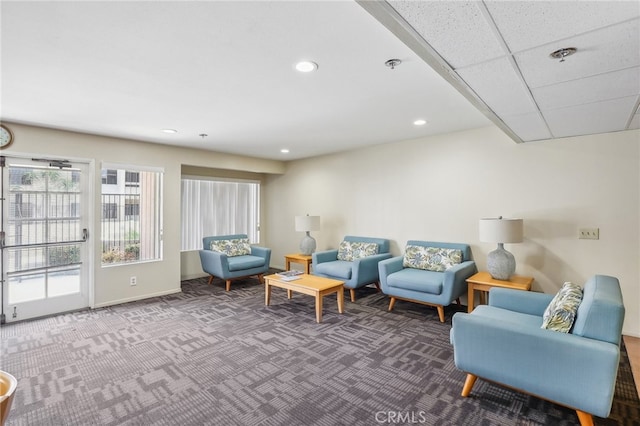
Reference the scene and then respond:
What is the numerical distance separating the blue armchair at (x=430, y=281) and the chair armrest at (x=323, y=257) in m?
1.18

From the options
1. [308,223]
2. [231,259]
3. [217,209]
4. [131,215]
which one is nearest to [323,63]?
[308,223]

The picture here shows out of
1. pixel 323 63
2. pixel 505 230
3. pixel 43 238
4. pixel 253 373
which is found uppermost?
pixel 323 63

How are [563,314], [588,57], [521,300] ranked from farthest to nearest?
[521,300], [563,314], [588,57]

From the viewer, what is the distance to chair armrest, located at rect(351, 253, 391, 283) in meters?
4.24

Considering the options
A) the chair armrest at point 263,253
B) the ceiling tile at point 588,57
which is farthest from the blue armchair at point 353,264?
the ceiling tile at point 588,57

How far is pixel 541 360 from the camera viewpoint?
181 cm

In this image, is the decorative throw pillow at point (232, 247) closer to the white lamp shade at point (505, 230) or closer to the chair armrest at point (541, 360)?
the white lamp shade at point (505, 230)

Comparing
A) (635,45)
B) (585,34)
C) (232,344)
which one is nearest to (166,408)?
(232,344)

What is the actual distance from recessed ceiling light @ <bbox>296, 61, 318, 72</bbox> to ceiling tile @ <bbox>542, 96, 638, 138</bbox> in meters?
1.94

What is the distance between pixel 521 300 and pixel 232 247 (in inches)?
177

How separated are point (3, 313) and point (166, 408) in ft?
9.95

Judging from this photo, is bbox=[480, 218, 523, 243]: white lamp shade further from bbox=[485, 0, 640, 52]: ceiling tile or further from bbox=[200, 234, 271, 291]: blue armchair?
bbox=[200, 234, 271, 291]: blue armchair

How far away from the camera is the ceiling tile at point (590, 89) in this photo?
1841mm

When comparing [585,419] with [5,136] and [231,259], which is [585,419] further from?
[5,136]
